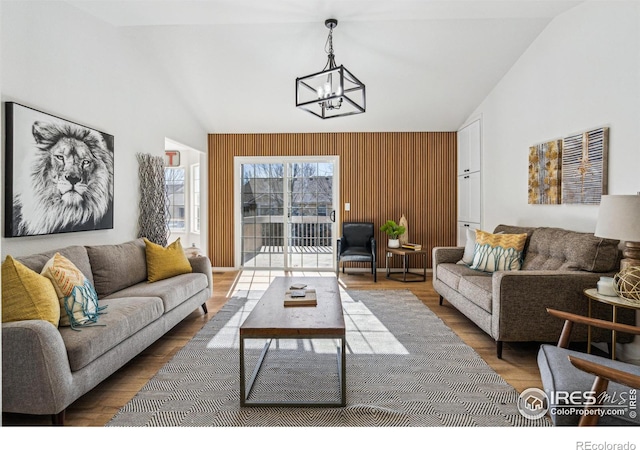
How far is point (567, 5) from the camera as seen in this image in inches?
122

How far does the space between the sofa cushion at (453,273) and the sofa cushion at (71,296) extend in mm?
2968

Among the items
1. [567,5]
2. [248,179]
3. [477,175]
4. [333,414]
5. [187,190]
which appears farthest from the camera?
[187,190]

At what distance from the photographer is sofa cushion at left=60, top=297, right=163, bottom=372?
1.85 metres

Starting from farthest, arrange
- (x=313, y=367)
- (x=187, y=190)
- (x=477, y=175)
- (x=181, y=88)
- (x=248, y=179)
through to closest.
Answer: (x=187, y=190) < (x=248, y=179) < (x=477, y=175) < (x=181, y=88) < (x=313, y=367)

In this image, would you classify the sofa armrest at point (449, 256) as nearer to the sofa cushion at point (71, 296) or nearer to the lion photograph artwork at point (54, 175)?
the sofa cushion at point (71, 296)

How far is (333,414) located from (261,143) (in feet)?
15.9

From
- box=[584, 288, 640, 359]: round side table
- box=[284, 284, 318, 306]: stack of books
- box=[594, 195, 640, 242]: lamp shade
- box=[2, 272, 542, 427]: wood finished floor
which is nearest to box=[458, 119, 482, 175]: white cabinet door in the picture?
box=[2, 272, 542, 427]: wood finished floor

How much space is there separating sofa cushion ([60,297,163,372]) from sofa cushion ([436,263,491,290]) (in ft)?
8.66

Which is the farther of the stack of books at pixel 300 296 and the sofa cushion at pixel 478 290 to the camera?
the sofa cushion at pixel 478 290

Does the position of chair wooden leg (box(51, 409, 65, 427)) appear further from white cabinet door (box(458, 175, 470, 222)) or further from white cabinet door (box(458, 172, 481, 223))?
white cabinet door (box(458, 175, 470, 222))

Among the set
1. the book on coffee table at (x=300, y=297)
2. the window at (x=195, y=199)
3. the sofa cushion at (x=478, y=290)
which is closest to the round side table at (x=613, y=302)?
the sofa cushion at (x=478, y=290)

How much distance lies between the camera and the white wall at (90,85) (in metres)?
2.40
